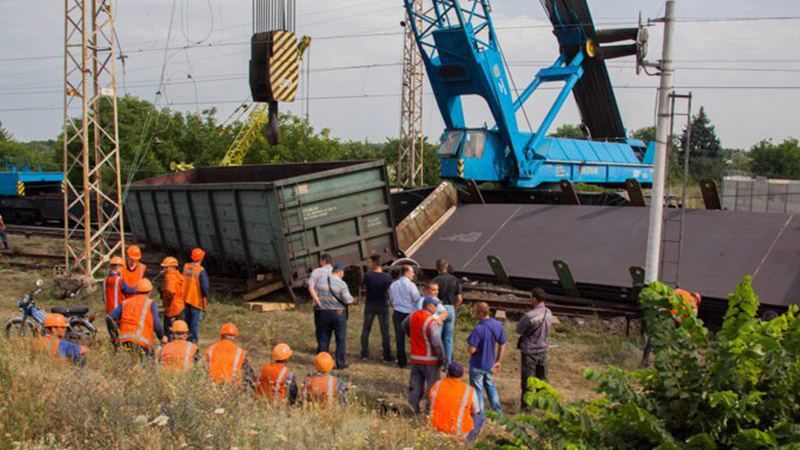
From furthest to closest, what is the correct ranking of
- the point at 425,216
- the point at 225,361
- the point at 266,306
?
1. the point at 425,216
2. the point at 266,306
3. the point at 225,361

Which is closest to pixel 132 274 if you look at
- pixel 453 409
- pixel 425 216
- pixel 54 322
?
pixel 54 322

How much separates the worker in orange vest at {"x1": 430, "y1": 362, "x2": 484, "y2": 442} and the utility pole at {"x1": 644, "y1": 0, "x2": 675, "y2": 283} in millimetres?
4602

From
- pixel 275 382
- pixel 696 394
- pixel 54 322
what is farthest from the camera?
pixel 54 322

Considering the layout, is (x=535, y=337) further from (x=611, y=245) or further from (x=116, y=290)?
(x=611, y=245)

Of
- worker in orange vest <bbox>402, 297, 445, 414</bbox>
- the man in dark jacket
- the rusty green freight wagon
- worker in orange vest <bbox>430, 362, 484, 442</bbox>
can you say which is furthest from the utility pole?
the rusty green freight wagon

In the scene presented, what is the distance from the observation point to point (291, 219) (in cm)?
1178

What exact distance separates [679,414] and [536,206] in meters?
11.1

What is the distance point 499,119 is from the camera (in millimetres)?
19344

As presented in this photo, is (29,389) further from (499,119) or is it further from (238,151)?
(238,151)

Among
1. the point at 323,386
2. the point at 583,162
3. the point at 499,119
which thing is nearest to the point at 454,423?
the point at 323,386

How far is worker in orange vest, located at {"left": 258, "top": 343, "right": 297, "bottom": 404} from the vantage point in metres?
6.11

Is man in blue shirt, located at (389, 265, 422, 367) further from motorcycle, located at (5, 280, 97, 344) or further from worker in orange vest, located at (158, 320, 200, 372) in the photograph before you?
motorcycle, located at (5, 280, 97, 344)

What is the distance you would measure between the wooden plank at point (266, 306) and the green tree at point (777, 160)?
57.1 metres

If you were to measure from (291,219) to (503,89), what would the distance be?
Result: 9.46m
